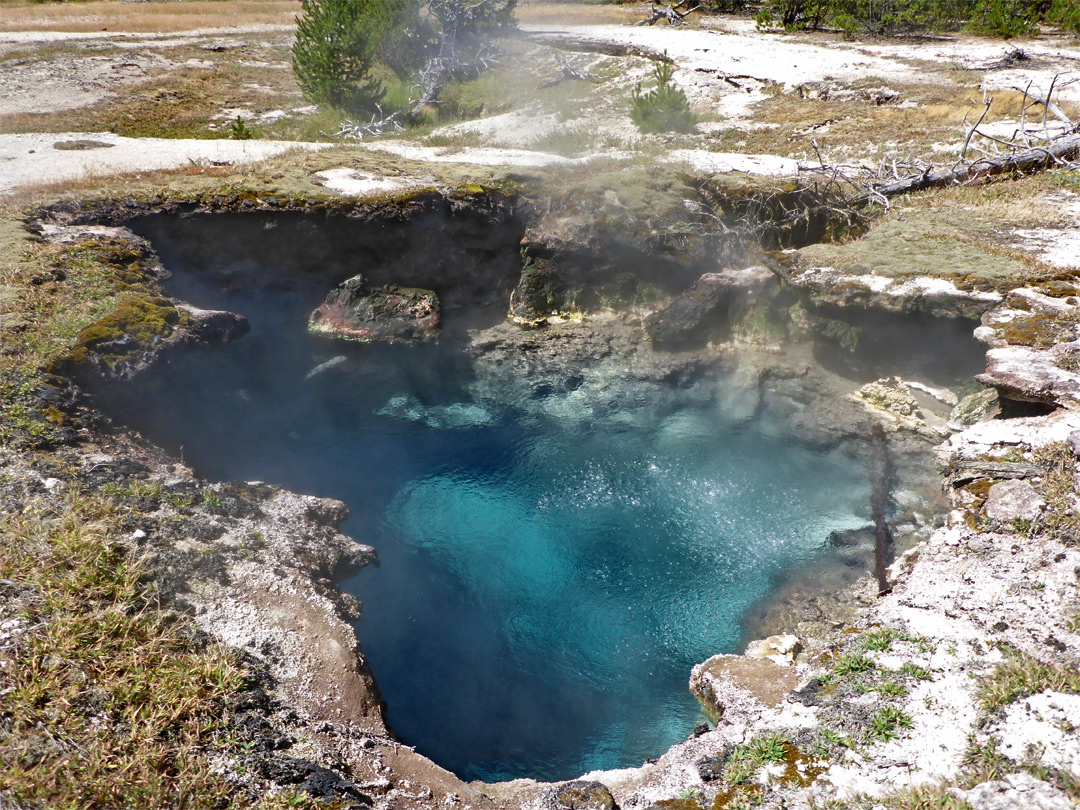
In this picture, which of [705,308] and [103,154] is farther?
[103,154]

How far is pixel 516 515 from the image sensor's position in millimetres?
8812

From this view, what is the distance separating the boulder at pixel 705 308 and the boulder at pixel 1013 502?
18.9 feet

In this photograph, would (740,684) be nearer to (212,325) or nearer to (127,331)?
(127,331)

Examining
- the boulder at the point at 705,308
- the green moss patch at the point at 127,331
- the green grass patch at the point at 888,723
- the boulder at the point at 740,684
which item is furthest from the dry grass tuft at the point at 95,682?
the boulder at the point at 705,308

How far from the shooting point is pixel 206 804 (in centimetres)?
338

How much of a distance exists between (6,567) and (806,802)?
17.1 ft

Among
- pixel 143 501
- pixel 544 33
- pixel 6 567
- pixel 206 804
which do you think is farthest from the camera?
pixel 544 33

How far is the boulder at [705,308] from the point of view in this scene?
10750 millimetres

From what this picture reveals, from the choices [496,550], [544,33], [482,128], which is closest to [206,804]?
[496,550]

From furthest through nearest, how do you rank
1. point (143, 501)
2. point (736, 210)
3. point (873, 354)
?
point (736, 210)
point (873, 354)
point (143, 501)

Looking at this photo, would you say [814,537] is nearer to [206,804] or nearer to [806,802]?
[806,802]

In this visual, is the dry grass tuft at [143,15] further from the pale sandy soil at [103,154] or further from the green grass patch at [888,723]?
the green grass patch at [888,723]

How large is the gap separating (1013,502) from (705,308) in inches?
241

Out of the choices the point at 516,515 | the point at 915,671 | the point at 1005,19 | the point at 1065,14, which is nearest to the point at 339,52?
the point at 516,515
